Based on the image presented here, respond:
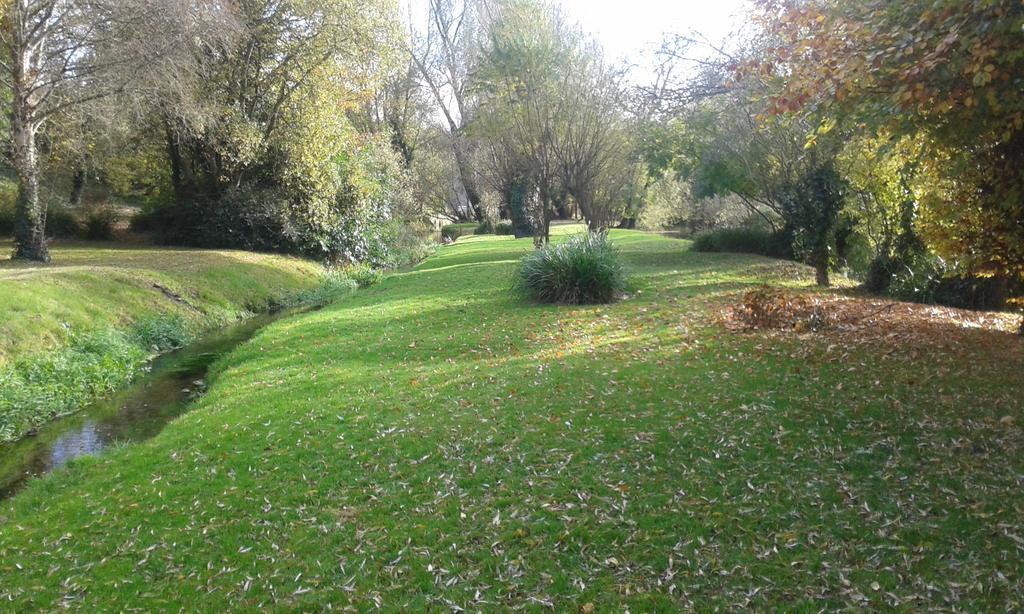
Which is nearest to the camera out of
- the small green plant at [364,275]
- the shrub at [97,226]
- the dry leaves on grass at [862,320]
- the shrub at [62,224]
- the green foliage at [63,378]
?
the green foliage at [63,378]

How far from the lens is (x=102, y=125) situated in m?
21.2

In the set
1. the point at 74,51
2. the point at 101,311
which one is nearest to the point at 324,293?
the point at 101,311

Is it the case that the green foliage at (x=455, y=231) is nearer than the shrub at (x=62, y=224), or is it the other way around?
the shrub at (x=62, y=224)

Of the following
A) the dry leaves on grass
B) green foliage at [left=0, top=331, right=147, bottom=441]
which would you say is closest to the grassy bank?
green foliage at [left=0, top=331, right=147, bottom=441]

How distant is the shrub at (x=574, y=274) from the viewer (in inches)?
647

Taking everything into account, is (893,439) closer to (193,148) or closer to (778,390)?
(778,390)

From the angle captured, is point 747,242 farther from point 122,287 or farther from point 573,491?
point 573,491

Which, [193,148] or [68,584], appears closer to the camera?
[68,584]

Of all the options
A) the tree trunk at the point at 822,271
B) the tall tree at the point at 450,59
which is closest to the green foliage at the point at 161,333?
the tree trunk at the point at 822,271

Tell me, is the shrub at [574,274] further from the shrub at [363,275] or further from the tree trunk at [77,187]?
the tree trunk at [77,187]

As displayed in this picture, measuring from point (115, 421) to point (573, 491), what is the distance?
845cm

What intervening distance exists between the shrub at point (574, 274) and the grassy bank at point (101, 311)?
29.5ft

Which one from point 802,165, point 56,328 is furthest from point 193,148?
point 802,165

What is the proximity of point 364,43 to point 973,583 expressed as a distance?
2862 centimetres
